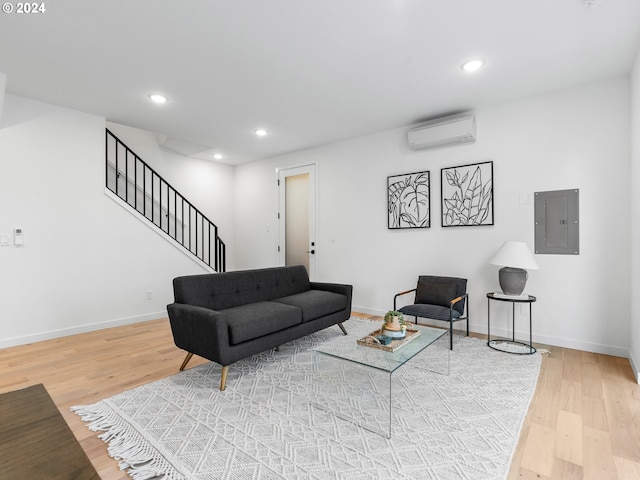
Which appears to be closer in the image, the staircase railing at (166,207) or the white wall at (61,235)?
the white wall at (61,235)

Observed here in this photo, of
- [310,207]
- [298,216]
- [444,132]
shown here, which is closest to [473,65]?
[444,132]

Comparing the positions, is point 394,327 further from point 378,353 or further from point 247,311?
point 247,311

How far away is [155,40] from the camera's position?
2611 mm

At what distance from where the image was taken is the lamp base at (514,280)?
11.2 ft

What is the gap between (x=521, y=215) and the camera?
3.71 metres

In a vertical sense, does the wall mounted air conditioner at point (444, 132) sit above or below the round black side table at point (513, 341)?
above

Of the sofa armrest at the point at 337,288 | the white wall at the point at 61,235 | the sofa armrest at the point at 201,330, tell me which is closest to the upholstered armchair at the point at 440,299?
the sofa armrest at the point at 337,288

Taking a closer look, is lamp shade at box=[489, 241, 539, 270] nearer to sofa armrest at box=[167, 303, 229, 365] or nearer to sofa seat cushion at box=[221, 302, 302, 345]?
sofa seat cushion at box=[221, 302, 302, 345]

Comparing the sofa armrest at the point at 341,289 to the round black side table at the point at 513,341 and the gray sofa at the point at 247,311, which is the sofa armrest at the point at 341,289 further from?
the round black side table at the point at 513,341

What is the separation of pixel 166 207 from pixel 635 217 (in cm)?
664

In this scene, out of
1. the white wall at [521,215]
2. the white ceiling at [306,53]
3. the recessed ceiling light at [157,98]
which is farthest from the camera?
the recessed ceiling light at [157,98]

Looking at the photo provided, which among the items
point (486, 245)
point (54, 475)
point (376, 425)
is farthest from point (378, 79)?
point (54, 475)

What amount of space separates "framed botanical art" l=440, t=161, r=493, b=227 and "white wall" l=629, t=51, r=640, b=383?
4.01 ft

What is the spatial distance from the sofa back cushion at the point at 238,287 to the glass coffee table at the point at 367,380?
1.10 meters
